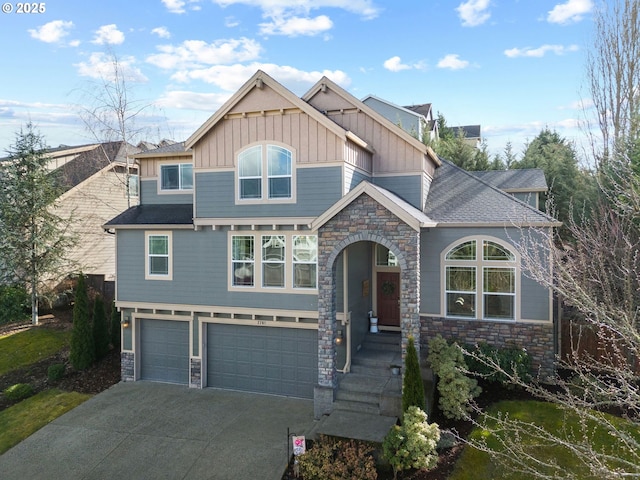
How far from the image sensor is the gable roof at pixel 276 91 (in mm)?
11234

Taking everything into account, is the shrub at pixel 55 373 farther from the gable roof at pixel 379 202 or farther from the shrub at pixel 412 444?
the shrub at pixel 412 444

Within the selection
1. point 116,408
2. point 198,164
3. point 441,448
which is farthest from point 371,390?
point 198,164

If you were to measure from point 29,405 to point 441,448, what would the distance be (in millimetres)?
11574

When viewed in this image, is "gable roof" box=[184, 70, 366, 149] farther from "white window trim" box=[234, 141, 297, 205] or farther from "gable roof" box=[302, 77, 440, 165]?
"white window trim" box=[234, 141, 297, 205]

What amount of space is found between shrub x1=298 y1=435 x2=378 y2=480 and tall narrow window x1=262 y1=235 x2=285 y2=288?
15.6 ft

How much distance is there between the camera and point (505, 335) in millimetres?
11742

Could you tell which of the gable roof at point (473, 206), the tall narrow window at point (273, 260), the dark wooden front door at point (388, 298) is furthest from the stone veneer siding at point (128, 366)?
the gable roof at point (473, 206)

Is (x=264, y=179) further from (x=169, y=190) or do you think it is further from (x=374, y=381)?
(x=374, y=381)

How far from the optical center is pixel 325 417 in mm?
10062

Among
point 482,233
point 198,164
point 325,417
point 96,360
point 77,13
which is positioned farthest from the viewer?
point 96,360

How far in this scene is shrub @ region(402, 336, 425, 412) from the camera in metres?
8.80

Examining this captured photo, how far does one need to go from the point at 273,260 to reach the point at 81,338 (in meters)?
7.53

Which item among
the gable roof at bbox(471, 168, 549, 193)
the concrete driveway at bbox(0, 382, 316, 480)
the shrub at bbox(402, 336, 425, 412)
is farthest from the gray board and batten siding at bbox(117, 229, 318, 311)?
the gable roof at bbox(471, 168, 549, 193)

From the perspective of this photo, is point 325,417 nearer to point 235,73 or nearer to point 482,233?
point 482,233
